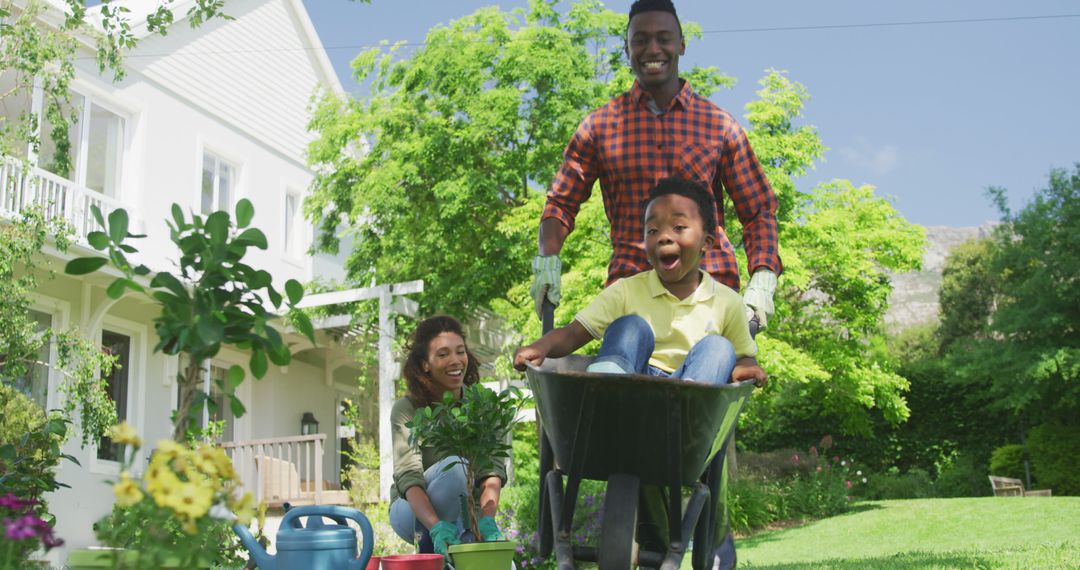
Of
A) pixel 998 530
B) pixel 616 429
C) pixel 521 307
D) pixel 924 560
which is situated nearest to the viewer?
pixel 616 429

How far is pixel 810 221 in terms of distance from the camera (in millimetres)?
13328

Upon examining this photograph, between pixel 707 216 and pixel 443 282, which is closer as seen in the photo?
pixel 707 216

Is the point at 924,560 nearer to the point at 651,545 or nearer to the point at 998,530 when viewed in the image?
the point at 651,545

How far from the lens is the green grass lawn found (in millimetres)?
9109

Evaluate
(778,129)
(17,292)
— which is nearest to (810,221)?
(778,129)

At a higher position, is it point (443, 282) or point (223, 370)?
point (443, 282)

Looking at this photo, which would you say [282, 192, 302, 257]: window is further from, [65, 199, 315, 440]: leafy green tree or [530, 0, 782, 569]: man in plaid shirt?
[65, 199, 315, 440]: leafy green tree

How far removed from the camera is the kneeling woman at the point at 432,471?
3.32 m

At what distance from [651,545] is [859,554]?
268 inches

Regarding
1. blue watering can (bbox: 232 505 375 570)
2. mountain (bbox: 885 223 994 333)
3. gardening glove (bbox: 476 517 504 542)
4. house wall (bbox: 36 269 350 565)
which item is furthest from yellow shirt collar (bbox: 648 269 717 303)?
mountain (bbox: 885 223 994 333)

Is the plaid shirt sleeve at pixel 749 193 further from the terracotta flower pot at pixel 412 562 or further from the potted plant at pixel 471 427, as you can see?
the terracotta flower pot at pixel 412 562

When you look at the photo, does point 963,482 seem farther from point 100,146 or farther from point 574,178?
point 574,178

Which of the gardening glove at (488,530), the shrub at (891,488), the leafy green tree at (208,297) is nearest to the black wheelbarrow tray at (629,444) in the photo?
the gardening glove at (488,530)

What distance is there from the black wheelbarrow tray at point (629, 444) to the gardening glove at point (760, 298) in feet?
2.10
